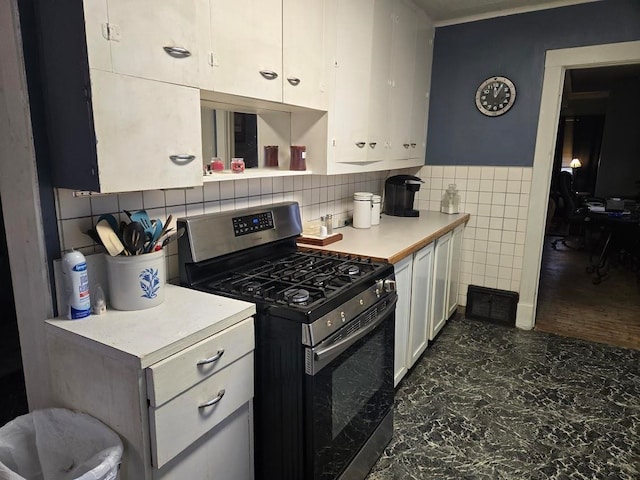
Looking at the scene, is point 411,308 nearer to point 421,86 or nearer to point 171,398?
point 171,398

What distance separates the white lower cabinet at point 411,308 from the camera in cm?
229

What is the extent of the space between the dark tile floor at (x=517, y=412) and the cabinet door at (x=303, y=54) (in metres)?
1.71

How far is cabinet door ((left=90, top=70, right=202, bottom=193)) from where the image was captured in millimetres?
1151

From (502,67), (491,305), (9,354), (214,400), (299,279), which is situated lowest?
(491,305)

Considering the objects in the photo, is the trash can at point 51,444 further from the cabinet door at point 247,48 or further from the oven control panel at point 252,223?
the cabinet door at point 247,48

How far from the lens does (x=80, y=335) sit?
1.22 metres

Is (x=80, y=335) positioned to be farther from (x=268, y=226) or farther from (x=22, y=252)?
(x=268, y=226)

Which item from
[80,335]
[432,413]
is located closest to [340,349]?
[80,335]

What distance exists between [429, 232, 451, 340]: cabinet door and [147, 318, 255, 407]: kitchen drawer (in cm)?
174

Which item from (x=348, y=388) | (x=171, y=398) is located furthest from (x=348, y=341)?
(x=171, y=398)

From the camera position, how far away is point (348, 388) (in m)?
1.65

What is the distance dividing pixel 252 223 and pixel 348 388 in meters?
0.84

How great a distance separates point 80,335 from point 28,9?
0.95 m

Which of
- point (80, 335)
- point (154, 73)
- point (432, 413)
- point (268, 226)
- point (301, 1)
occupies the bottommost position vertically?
point (432, 413)
